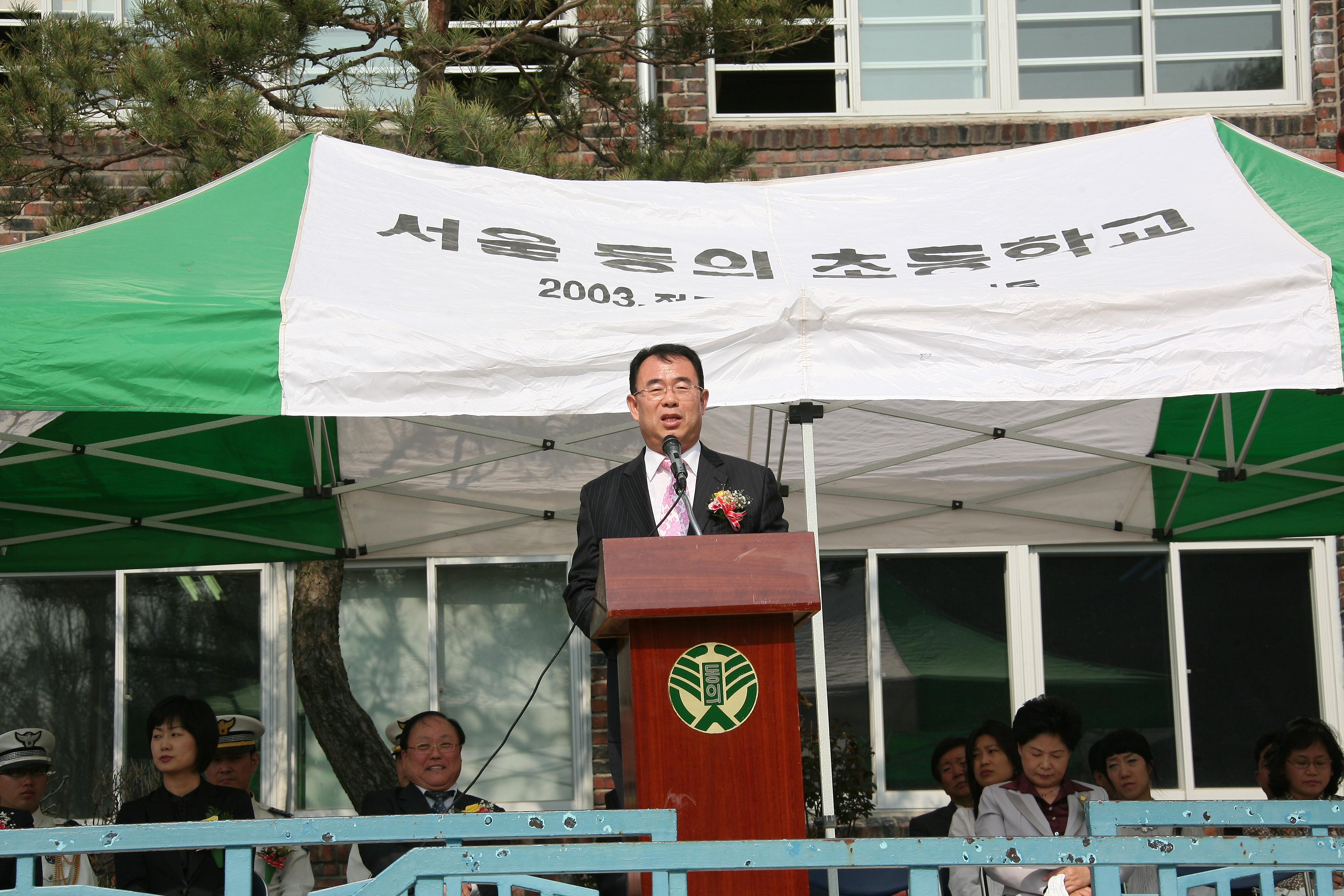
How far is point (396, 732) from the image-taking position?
7043mm

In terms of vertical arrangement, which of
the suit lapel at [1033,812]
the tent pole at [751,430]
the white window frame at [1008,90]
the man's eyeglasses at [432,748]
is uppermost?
the white window frame at [1008,90]

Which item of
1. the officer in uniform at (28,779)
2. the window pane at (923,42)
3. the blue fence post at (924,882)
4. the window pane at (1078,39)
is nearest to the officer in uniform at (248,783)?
the officer in uniform at (28,779)

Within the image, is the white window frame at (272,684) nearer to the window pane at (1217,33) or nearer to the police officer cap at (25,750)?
the police officer cap at (25,750)

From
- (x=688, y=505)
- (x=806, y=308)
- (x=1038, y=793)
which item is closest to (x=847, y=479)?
(x=1038, y=793)

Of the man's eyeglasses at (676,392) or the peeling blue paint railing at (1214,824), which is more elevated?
the man's eyeglasses at (676,392)

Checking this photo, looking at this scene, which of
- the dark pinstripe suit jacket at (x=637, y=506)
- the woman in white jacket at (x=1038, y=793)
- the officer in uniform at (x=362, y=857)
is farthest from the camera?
the officer in uniform at (x=362, y=857)

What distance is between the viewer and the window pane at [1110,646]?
7891 millimetres

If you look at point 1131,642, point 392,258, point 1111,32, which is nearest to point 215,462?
point 392,258

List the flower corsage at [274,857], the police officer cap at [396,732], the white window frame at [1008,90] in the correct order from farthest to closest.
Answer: the white window frame at [1008,90]
the police officer cap at [396,732]
the flower corsage at [274,857]

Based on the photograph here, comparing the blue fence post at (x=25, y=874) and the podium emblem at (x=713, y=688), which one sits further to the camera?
the podium emblem at (x=713, y=688)

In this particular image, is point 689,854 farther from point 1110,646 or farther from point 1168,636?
point 1168,636

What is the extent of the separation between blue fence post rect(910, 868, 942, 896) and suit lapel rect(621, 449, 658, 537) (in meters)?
1.30

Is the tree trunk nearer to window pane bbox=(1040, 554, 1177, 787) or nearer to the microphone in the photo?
window pane bbox=(1040, 554, 1177, 787)

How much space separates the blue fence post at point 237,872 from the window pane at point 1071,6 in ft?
26.1
